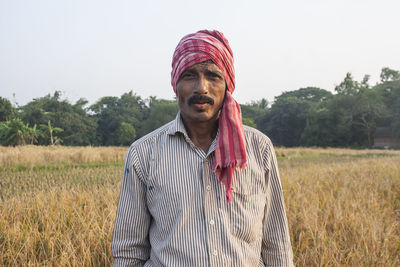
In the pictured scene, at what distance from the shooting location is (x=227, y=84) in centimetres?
149

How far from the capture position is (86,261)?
2.29 m

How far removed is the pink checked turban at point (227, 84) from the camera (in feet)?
4.41

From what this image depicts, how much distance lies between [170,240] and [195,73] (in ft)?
2.42

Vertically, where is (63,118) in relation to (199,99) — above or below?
above

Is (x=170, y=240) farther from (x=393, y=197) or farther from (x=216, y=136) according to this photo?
(x=393, y=197)

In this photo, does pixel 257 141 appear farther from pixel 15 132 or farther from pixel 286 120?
pixel 286 120

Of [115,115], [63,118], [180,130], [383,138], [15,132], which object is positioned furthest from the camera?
[115,115]

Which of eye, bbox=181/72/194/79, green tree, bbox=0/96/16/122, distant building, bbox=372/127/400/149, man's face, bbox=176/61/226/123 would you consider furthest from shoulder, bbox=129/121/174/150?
distant building, bbox=372/127/400/149

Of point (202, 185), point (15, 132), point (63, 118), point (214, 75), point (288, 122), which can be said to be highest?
point (63, 118)

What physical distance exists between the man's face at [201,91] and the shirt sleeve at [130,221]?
345 millimetres

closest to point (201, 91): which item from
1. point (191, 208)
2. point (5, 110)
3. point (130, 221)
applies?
point (191, 208)

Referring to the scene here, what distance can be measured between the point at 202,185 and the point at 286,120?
45.7 meters

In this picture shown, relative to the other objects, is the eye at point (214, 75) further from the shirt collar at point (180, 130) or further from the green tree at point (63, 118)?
the green tree at point (63, 118)

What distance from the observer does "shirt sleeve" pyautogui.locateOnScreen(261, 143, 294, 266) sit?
1.49 metres
